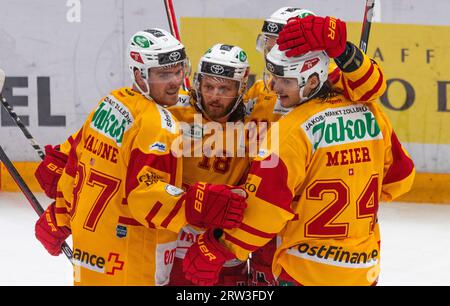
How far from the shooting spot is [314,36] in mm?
2648

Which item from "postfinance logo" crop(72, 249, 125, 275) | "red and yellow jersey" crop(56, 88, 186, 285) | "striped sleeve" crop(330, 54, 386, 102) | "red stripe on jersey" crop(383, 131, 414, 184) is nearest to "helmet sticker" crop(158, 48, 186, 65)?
"red and yellow jersey" crop(56, 88, 186, 285)

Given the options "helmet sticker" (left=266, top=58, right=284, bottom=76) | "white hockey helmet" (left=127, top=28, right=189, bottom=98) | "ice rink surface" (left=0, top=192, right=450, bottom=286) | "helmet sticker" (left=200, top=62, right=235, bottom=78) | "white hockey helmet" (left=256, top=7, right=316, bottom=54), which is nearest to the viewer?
"helmet sticker" (left=266, top=58, right=284, bottom=76)

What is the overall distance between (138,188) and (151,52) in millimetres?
465

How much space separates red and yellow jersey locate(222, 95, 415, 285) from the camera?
9.01 feet

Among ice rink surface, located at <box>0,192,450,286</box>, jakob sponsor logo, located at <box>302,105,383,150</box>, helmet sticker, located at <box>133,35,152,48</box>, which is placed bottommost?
ice rink surface, located at <box>0,192,450,286</box>

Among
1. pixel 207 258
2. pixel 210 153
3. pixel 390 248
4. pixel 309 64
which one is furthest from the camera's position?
pixel 390 248

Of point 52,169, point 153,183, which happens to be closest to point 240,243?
point 153,183

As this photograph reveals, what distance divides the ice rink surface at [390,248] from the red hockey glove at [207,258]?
5.15 ft

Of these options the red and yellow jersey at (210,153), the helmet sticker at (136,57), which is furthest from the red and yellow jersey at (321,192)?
the helmet sticker at (136,57)

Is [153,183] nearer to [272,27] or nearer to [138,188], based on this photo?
[138,188]

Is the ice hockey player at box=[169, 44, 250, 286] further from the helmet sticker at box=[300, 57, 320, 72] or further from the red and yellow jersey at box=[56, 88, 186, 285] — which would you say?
the helmet sticker at box=[300, 57, 320, 72]

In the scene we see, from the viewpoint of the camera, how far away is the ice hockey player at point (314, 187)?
9.02 feet

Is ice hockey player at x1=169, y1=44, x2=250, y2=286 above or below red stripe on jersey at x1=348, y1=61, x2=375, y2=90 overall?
below

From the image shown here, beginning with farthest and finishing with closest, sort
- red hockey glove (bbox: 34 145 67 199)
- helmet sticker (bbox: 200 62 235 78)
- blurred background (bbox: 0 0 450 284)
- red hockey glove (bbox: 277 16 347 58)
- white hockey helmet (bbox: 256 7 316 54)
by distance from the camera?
blurred background (bbox: 0 0 450 284) < white hockey helmet (bbox: 256 7 316 54) < red hockey glove (bbox: 34 145 67 199) < helmet sticker (bbox: 200 62 235 78) < red hockey glove (bbox: 277 16 347 58)
